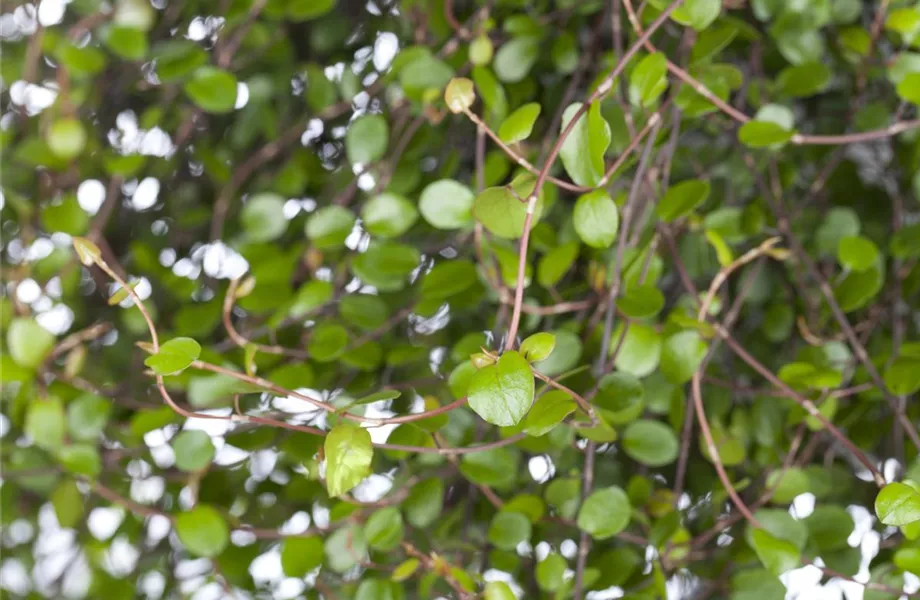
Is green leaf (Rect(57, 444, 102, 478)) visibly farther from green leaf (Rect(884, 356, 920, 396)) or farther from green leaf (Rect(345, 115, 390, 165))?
green leaf (Rect(884, 356, 920, 396))

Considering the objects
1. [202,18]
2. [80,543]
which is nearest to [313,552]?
[80,543]

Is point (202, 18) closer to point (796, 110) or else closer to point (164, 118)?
point (164, 118)

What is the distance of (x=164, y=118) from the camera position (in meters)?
0.75

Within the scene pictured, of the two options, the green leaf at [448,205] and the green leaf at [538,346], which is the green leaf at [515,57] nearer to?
the green leaf at [448,205]

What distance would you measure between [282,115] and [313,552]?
1.28 feet

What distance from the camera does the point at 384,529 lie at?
477mm

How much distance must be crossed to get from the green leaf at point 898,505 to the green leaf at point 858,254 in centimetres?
18

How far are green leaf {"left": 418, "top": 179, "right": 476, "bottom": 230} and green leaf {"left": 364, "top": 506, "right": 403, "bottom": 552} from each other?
0.55ft

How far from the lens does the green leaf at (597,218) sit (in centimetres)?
40

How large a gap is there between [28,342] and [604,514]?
1.27 feet

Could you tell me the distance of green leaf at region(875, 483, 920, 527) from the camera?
1.17 ft

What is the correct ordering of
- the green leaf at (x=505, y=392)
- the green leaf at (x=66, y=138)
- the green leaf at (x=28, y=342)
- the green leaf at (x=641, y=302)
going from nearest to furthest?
the green leaf at (x=505, y=392), the green leaf at (x=641, y=302), the green leaf at (x=28, y=342), the green leaf at (x=66, y=138)

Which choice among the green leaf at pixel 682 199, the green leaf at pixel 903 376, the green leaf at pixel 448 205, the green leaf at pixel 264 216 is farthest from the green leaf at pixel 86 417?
the green leaf at pixel 903 376

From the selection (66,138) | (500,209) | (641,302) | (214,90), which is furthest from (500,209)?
(66,138)
